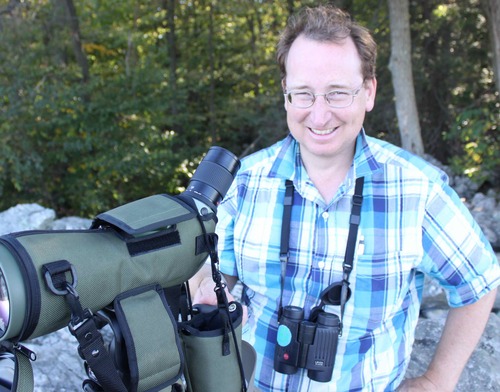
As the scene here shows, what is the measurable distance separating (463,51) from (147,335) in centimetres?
1211

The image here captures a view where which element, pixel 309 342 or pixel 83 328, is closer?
pixel 83 328

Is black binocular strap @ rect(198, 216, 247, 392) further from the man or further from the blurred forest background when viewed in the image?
the blurred forest background

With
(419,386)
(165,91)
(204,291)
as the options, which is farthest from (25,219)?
(165,91)

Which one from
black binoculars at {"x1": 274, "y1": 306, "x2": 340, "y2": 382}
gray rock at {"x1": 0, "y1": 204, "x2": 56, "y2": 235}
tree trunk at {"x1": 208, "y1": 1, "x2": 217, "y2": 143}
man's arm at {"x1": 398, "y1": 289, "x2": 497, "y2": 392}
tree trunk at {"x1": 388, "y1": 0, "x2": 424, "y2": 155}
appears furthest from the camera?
tree trunk at {"x1": 208, "y1": 1, "x2": 217, "y2": 143}

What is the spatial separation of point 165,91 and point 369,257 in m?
10.8

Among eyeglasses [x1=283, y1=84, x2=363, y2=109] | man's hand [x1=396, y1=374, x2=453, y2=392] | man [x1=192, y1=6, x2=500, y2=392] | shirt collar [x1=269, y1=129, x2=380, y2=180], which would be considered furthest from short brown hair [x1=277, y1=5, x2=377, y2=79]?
man's hand [x1=396, y1=374, x2=453, y2=392]

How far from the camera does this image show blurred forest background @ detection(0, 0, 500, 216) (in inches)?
378

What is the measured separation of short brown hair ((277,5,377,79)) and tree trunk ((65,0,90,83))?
997 centimetres

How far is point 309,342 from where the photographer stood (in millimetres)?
1771

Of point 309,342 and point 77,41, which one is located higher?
point 77,41

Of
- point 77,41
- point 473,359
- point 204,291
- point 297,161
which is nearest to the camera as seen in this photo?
point 204,291

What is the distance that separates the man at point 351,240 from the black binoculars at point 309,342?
0.03 m

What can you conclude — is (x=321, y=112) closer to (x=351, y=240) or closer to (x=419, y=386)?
(x=351, y=240)

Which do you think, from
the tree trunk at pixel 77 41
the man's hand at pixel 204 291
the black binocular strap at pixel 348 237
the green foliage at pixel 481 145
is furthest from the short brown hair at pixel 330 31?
the tree trunk at pixel 77 41
